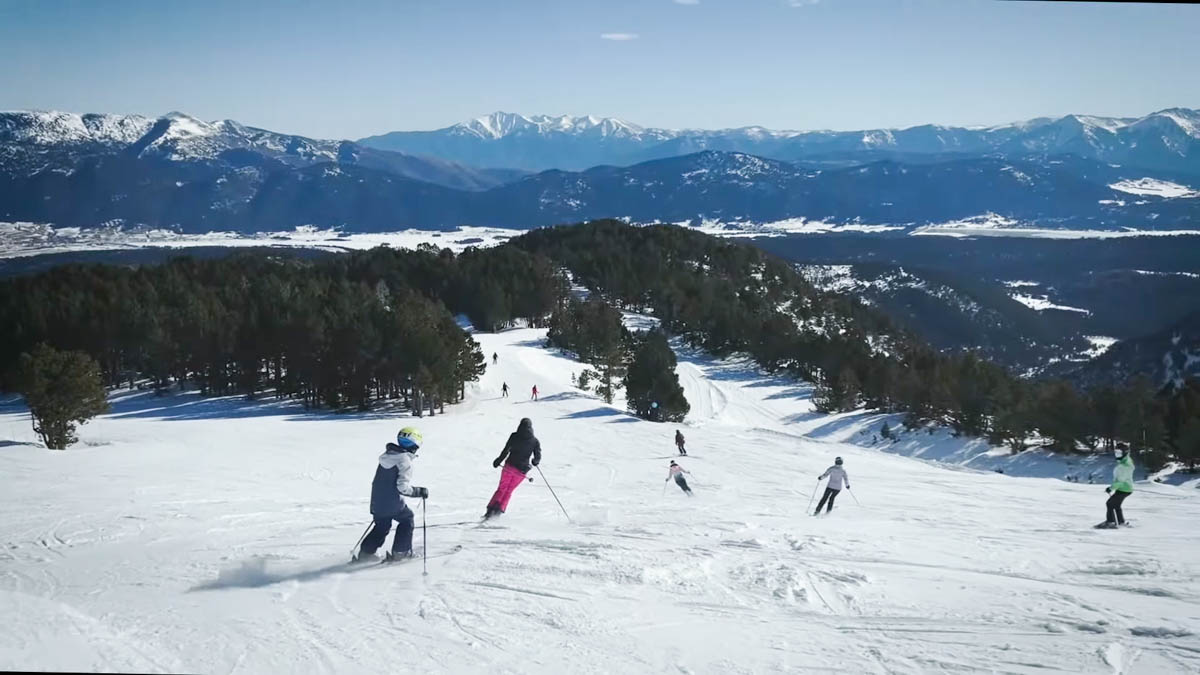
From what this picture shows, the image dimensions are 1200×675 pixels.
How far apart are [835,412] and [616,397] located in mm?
20764

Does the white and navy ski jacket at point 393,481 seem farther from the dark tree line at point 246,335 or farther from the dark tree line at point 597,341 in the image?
the dark tree line at point 597,341

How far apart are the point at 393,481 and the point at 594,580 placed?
126 inches

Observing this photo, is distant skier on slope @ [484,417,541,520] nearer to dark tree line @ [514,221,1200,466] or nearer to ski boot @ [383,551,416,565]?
ski boot @ [383,551,416,565]

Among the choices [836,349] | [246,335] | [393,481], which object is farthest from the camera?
[836,349]

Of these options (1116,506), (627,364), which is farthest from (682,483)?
(627,364)

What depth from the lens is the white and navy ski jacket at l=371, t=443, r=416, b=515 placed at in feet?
35.3

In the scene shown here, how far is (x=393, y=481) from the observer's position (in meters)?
10.8

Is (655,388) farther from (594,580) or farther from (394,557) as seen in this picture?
(594,580)

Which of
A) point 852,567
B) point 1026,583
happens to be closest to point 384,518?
point 852,567

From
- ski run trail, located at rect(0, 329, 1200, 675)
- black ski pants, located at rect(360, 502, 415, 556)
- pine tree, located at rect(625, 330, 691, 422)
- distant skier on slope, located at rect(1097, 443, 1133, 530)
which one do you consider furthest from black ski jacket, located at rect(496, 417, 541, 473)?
pine tree, located at rect(625, 330, 691, 422)

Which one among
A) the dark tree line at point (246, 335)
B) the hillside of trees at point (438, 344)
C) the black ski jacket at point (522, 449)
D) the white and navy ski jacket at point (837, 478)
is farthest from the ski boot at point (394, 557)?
the hillside of trees at point (438, 344)

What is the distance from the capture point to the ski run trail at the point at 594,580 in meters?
7.85

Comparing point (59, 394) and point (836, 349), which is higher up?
point (59, 394)

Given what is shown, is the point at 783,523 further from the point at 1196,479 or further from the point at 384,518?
the point at 1196,479
